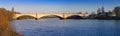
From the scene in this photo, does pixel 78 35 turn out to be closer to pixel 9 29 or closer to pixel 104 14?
pixel 9 29

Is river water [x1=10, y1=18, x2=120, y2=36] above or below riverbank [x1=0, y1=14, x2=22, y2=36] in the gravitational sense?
below

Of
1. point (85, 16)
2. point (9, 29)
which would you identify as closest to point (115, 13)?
point (85, 16)

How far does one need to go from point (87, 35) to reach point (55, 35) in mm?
2348

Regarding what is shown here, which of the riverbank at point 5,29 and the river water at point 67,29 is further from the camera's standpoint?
the river water at point 67,29

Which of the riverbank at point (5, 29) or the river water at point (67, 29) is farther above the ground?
the riverbank at point (5, 29)

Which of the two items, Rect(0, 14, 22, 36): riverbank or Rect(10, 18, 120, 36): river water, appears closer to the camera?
Rect(0, 14, 22, 36): riverbank

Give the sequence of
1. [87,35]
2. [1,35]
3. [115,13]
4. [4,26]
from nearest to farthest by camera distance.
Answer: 1. [1,35]
2. [4,26]
3. [87,35]
4. [115,13]

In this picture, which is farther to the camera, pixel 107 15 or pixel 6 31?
pixel 107 15

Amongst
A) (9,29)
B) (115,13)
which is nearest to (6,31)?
(9,29)

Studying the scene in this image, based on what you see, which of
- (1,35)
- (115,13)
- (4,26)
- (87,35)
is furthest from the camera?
(115,13)

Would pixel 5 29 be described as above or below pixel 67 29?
above

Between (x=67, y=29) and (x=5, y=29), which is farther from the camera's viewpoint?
(x=67, y=29)

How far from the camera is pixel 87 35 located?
24.4m

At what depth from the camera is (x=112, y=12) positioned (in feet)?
249
